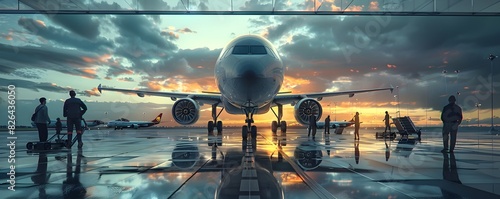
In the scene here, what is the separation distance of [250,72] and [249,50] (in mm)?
1873

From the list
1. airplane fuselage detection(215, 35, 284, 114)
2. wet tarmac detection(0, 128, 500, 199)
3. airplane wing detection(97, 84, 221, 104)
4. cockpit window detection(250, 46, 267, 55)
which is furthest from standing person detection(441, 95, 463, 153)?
airplane wing detection(97, 84, 221, 104)

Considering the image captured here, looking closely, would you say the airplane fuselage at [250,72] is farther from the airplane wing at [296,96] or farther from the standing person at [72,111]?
the airplane wing at [296,96]

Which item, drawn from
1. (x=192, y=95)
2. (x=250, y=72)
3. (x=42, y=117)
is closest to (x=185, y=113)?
(x=192, y=95)

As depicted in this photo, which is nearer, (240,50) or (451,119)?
(451,119)

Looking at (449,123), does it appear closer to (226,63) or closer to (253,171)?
(253,171)

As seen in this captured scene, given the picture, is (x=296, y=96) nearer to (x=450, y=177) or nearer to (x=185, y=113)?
(x=185, y=113)

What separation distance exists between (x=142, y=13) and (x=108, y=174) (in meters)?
14.9

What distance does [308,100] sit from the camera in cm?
2277

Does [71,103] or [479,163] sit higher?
[71,103]

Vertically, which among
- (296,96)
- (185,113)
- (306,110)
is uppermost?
(296,96)

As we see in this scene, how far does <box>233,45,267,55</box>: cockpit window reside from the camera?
1667 cm

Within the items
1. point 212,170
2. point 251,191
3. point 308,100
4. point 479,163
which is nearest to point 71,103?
point 212,170

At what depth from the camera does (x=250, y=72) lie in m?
15.3

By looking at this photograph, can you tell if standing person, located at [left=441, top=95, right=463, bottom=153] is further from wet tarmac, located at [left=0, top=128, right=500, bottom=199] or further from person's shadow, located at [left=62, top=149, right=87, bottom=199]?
person's shadow, located at [left=62, top=149, right=87, bottom=199]
